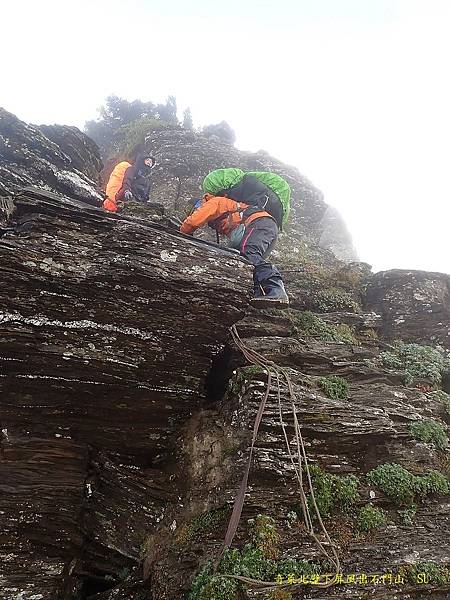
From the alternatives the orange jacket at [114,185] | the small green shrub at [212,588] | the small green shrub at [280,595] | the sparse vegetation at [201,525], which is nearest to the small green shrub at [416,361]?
the sparse vegetation at [201,525]

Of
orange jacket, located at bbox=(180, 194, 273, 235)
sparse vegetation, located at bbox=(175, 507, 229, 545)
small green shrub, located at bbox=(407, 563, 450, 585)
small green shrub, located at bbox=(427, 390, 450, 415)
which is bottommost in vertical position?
sparse vegetation, located at bbox=(175, 507, 229, 545)

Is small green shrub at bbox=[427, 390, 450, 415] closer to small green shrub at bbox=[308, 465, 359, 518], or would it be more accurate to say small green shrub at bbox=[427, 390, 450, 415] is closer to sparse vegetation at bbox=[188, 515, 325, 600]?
small green shrub at bbox=[308, 465, 359, 518]

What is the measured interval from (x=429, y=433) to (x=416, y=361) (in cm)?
293

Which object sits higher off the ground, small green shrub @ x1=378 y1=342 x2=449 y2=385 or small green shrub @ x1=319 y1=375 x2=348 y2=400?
small green shrub @ x1=378 y1=342 x2=449 y2=385

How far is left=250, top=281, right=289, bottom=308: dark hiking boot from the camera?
9547 millimetres

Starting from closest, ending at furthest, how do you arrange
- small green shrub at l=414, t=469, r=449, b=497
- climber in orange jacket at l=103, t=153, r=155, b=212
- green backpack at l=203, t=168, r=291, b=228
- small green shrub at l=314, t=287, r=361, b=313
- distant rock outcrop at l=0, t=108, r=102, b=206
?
1. small green shrub at l=414, t=469, r=449, b=497
2. green backpack at l=203, t=168, r=291, b=228
3. distant rock outcrop at l=0, t=108, r=102, b=206
4. small green shrub at l=314, t=287, r=361, b=313
5. climber in orange jacket at l=103, t=153, r=155, b=212

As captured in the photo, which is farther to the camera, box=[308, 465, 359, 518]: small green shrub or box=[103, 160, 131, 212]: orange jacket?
box=[103, 160, 131, 212]: orange jacket

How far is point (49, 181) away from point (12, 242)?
6347mm

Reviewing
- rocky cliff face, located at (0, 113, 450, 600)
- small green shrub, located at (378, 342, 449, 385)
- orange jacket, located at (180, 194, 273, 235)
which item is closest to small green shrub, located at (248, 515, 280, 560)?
rocky cliff face, located at (0, 113, 450, 600)

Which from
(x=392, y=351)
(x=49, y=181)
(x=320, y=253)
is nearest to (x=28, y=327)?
(x=49, y=181)

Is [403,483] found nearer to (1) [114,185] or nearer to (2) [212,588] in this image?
(2) [212,588]

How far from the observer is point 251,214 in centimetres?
1052

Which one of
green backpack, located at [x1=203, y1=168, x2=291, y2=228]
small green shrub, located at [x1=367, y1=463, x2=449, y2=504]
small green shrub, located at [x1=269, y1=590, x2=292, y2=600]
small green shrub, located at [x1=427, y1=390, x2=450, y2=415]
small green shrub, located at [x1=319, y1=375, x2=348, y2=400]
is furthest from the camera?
green backpack, located at [x1=203, y1=168, x2=291, y2=228]

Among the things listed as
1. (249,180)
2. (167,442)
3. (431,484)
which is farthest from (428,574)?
(249,180)
